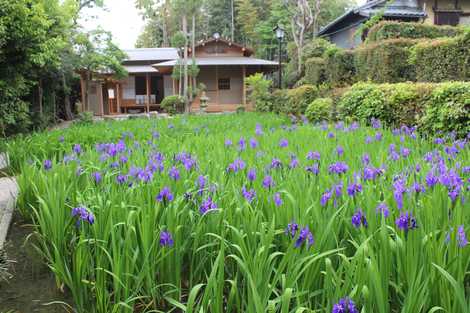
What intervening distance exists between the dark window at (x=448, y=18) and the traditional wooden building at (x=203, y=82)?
8.81 metres

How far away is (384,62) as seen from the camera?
10.8 meters

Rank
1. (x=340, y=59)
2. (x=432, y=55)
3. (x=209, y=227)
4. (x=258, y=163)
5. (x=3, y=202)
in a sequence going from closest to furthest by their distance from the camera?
(x=209, y=227) < (x=258, y=163) < (x=3, y=202) < (x=432, y=55) < (x=340, y=59)

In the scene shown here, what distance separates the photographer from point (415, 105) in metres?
6.09

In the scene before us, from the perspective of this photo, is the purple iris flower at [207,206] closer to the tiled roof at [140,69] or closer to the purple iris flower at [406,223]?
the purple iris flower at [406,223]

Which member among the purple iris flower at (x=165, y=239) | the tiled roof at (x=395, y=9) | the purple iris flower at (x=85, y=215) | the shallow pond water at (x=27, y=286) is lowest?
the shallow pond water at (x=27, y=286)

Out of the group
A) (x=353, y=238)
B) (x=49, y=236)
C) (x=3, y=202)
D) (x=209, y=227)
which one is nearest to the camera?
(x=353, y=238)

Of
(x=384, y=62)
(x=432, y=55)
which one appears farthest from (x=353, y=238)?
(x=384, y=62)

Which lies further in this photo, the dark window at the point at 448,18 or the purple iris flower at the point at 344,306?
the dark window at the point at 448,18

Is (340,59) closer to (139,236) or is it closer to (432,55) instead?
(432,55)

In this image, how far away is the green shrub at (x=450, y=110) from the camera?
4992 mm

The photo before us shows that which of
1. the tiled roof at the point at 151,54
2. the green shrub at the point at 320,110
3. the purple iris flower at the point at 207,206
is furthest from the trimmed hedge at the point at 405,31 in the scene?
the tiled roof at the point at 151,54

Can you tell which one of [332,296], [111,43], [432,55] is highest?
[111,43]

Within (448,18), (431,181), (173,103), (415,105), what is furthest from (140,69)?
(431,181)

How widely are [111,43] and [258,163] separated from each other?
17.8 meters
